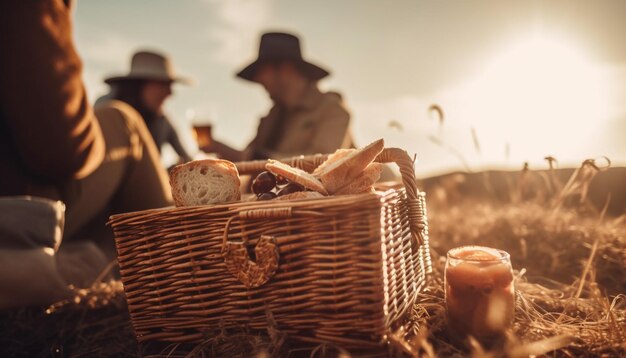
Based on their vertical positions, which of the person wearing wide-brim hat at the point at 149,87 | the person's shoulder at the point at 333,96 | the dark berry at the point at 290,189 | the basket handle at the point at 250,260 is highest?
the person wearing wide-brim hat at the point at 149,87

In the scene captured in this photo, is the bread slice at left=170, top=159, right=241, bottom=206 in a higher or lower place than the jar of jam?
higher

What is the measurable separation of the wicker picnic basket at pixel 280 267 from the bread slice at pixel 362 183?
10cm

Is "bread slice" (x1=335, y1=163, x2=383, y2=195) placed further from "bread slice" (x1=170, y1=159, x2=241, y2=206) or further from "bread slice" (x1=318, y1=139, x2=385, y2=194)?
"bread slice" (x1=170, y1=159, x2=241, y2=206)

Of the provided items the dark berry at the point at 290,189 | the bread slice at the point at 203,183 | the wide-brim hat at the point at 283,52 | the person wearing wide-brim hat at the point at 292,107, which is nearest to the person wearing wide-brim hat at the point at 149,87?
the person wearing wide-brim hat at the point at 292,107

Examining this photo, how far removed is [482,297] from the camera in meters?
1.15

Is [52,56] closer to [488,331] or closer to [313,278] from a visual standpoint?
[313,278]

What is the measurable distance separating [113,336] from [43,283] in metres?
0.42

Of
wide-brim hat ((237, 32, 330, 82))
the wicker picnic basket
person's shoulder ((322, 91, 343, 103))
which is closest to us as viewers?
the wicker picnic basket

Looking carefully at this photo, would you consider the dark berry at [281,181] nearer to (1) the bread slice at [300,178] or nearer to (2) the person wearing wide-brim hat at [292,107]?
(1) the bread slice at [300,178]

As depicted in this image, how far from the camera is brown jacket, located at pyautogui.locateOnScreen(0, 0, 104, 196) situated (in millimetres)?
1859

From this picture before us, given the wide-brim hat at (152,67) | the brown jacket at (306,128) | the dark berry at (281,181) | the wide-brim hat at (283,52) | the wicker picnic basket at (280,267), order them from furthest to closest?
the wide-brim hat at (152,67) → the wide-brim hat at (283,52) → the brown jacket at (306,128) → the dark berry at (281,181) → the wicker picnic basket at (280,267)

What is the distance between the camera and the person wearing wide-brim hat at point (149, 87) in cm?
505

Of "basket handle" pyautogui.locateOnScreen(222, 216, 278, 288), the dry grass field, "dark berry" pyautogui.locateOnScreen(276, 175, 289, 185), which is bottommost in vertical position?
the dry grass field

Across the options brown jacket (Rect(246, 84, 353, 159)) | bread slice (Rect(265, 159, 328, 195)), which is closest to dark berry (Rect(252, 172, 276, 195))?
bread slice (Rect(265, 159, 328, 195))
